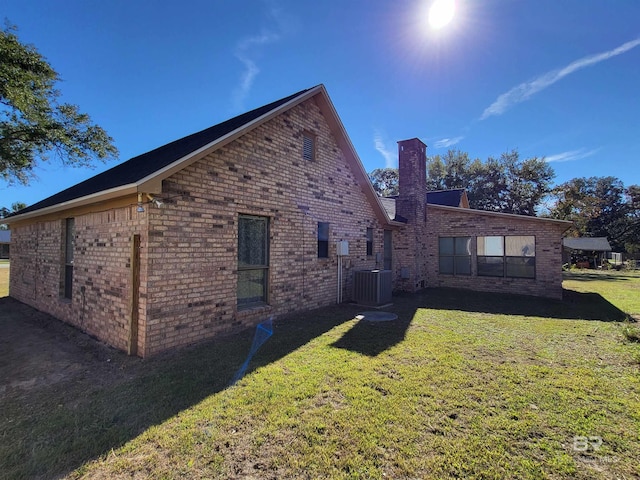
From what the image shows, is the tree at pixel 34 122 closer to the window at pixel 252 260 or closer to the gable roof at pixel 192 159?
the gable roof at pixel 192 159

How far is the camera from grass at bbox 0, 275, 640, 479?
2.51 meters

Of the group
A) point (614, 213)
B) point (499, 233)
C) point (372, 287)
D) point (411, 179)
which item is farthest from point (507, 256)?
point (614, 213)

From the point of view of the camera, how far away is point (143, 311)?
4840mm

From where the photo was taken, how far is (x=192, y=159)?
5.30 m

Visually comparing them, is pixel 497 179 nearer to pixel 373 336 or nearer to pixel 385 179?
pixel 385 179

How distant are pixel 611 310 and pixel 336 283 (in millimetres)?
8180

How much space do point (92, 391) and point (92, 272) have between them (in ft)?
9.97

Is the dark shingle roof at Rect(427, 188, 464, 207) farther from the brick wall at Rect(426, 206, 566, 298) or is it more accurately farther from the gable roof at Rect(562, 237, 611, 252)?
the gable roof at Rect(562, 237, 611, 252)

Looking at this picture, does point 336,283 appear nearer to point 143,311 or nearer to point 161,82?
point 143,311

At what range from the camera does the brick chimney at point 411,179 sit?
13047mm

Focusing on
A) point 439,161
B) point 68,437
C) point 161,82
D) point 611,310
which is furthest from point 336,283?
point 439,161

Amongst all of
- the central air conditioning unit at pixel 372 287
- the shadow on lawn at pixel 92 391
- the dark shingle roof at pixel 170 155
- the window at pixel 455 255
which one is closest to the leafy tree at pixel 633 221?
Answer: the window at pixel 455 255

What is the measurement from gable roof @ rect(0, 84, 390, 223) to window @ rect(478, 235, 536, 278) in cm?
506

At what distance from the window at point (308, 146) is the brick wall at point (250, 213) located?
0.39 ft
